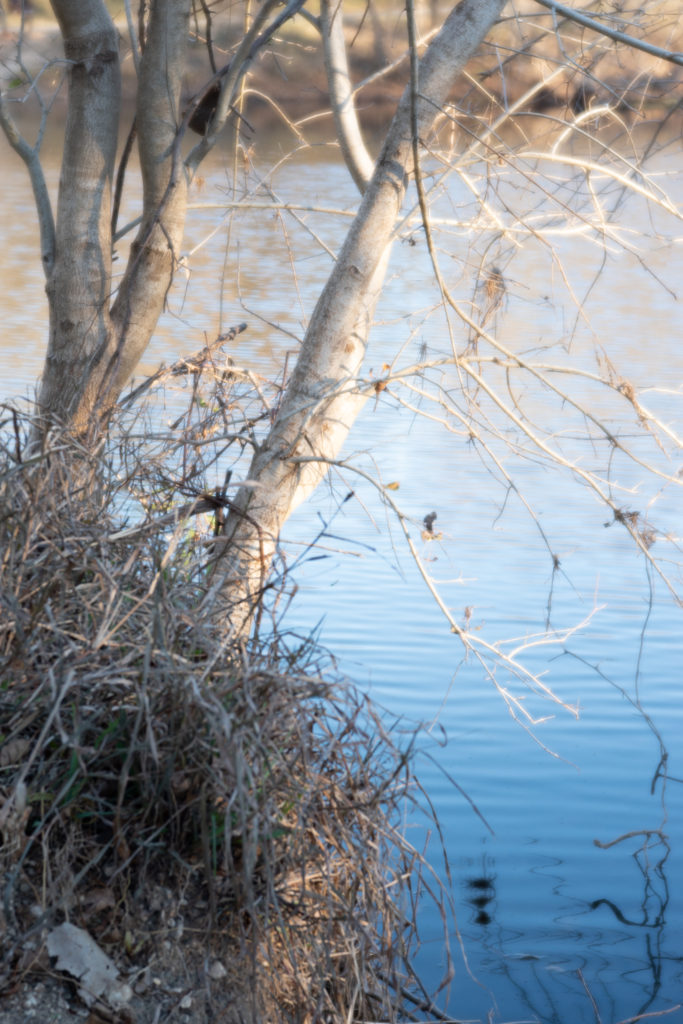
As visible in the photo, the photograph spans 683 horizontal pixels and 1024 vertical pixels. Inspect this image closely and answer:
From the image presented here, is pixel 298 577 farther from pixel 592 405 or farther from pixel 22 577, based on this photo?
pixel 592 405

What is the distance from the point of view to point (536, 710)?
5.95 metres

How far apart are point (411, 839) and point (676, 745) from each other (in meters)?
1.41

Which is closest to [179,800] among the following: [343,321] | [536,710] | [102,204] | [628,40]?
[628,40]

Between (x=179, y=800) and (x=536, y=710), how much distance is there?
351cm

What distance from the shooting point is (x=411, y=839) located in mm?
4848

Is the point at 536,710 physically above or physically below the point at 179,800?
below

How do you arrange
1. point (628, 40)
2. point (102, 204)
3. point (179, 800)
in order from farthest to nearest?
point (102, 204) → point (628, 40) → point (179, 800)

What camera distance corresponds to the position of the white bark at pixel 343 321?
4.71 m

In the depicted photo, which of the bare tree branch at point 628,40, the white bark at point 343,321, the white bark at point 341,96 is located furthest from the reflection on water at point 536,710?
the bare tree branch at point 628,40

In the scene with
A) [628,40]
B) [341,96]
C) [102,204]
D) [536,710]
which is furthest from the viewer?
[536,710]

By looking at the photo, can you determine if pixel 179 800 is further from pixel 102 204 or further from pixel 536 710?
pixel 536 710

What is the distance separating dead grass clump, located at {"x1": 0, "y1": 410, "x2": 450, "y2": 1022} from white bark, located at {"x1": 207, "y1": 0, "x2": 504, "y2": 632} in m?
1.79

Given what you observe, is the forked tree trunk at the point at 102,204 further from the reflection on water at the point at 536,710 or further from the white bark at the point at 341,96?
the white bark at the point at 341,96

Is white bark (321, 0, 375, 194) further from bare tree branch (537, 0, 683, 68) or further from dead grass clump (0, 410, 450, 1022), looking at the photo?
dead grass clump (0, 410, 450, 1022)
